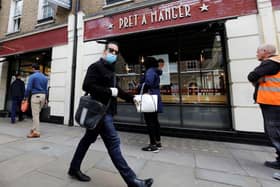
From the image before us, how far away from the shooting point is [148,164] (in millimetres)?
2713

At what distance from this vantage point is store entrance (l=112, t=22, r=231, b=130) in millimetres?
4469

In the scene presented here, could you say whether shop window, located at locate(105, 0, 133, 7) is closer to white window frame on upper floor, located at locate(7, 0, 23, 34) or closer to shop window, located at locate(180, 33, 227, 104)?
shop window, located at locate(180, 33, 227, 104)

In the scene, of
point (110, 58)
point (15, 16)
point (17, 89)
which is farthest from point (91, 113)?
point (15, 16)

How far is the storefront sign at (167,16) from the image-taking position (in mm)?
3510

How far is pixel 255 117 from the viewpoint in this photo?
153 inches

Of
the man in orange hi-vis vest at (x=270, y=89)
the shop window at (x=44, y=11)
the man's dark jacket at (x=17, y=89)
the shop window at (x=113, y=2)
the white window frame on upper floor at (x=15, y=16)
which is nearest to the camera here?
the man in orange hi-vis vest at (x=270, y=89)

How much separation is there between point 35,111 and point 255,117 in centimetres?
569

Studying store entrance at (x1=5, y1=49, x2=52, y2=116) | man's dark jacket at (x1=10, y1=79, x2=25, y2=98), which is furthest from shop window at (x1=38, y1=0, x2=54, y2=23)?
man's dark jacket at (x1=10, y1=79, x2=25, y2=98)

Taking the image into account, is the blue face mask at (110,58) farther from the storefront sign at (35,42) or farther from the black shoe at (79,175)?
the storefront sign at (35,42)

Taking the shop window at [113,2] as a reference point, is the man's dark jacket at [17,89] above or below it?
below

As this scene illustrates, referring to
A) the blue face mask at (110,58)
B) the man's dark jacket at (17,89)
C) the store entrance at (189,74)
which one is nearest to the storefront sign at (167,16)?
the store entrance at (189,74)

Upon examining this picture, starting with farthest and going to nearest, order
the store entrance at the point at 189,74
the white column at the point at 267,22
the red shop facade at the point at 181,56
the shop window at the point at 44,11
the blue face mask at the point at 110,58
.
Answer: the shop window at the point at 44,11 → the store entrance at the point at 189,74 → the red shop facade at the point at 181,56 → the white column at the point at 267,22 → the blue face mask at the point at 110,58

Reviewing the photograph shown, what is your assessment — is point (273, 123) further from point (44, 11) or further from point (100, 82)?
point (44, 11)

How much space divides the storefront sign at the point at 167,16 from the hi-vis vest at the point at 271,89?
1.70m
